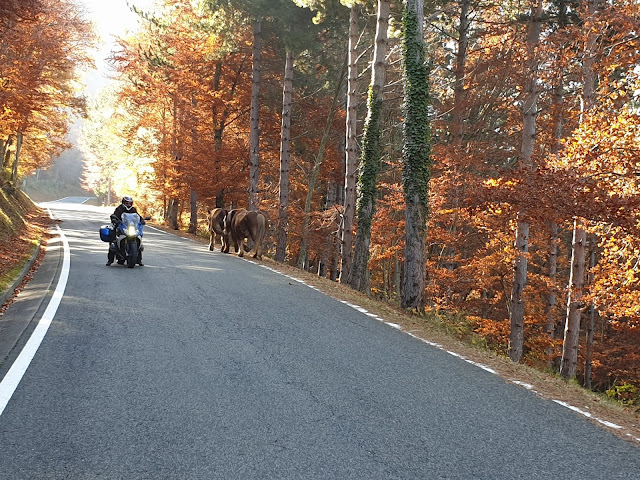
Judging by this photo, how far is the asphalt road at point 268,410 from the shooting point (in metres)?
3.75

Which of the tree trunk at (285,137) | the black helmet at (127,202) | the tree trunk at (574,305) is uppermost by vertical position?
the tree trunk at (285,137)

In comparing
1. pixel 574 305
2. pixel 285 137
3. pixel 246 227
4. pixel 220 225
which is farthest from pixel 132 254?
pixel 574 305

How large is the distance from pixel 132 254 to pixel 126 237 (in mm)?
474

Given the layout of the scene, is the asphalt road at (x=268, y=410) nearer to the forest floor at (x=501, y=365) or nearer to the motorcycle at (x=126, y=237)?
the forest floor at (x=501, y=365)

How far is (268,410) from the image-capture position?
4668 mm

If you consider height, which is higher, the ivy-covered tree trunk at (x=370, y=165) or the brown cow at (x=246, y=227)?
the ivy-covered tree trunk at (x=370, y=165)

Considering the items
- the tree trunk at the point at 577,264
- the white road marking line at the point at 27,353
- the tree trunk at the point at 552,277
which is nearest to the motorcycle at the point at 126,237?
the white road marking line at the point at 27,353

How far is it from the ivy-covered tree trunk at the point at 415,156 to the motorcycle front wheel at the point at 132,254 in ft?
21.5

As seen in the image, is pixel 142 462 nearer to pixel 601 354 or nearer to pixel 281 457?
pixel 281 457

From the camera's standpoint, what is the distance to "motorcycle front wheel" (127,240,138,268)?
1309cm

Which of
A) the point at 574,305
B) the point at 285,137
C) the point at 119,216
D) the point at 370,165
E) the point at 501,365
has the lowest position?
the point at 574,305

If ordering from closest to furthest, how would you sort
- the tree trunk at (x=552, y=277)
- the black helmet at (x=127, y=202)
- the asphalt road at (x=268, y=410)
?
the asphalt road at (x=268, y=410) → the black helmet at (x=127, y=202) → the tree trunk at (x=552, y=277)

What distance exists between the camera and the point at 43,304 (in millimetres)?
8758

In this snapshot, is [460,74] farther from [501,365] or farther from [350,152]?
[501,365]
